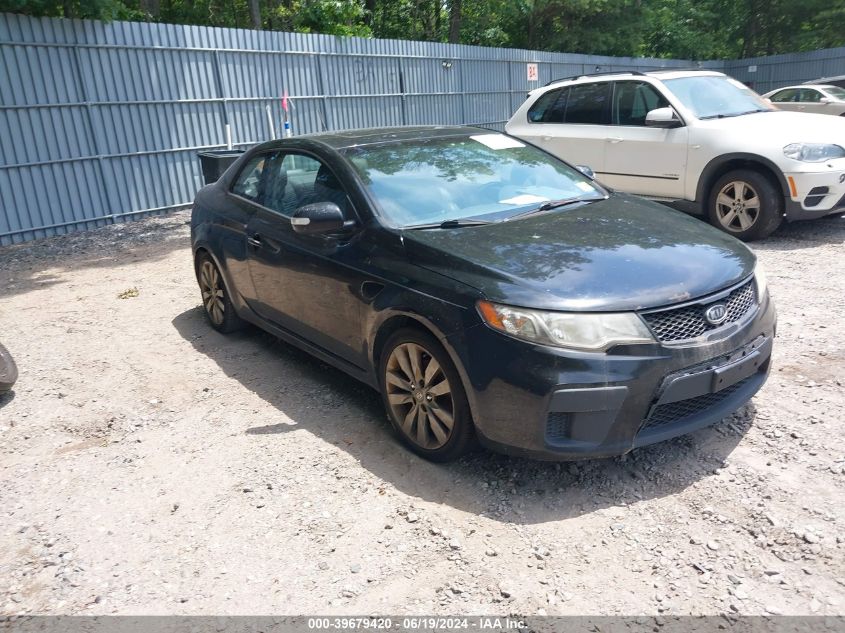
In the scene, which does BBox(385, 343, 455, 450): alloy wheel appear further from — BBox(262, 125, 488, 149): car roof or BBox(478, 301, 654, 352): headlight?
BBox(262, 125, 488, 149): car roof

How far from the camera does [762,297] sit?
3568 millimetres

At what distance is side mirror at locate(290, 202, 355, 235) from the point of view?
3.87 metres

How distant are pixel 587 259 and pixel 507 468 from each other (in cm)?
111

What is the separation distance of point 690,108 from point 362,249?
5562mm

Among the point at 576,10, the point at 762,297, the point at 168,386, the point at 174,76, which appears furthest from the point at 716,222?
the point at 576,10

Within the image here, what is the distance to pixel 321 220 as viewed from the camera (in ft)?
12.7

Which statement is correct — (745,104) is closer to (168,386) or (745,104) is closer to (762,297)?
(762,297)

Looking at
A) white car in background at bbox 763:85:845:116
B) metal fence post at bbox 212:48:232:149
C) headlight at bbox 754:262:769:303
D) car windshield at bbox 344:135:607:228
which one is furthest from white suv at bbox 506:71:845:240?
white car in background at bbox 763:85:845:116

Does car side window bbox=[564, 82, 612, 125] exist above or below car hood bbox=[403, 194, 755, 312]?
above

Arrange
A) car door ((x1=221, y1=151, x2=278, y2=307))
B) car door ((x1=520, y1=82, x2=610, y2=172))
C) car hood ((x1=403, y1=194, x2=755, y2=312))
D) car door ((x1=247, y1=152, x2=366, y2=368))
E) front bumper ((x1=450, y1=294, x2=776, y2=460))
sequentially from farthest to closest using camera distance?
car door ((x1=520, y1=82, x2=610, y2=172)) → car door ((x1=221, y1=151, x2=278, y2=307)) → car door ((x1=247, y1=152, x2=366, y2=368)) → car hood ((x1=403, y1=194, x2=755, y2=312)) → front bumper ((x1=450, y1=294, x2=776, y2=460))

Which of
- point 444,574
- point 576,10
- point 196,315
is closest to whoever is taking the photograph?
point 444,574

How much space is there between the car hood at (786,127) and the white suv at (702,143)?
0.4 inches

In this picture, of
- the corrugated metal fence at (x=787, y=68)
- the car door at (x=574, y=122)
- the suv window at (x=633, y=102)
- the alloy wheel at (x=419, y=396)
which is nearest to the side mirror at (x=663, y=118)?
the suv window at (x=633, y=102)

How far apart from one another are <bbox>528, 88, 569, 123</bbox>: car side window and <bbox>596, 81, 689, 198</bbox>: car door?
0.77m
